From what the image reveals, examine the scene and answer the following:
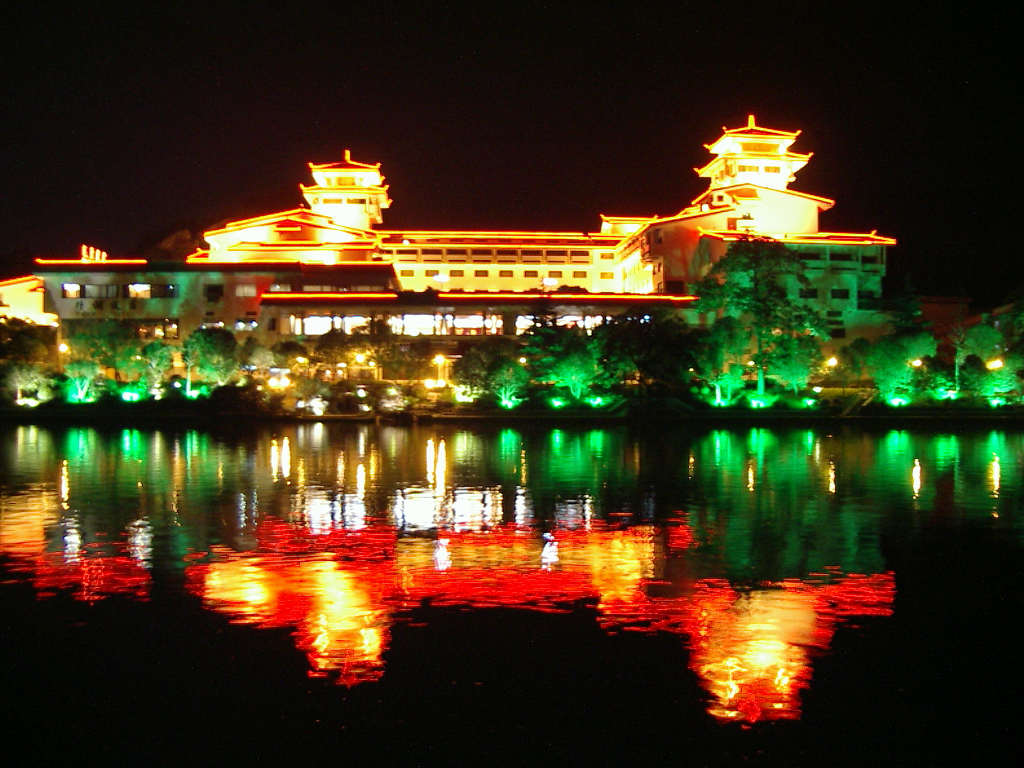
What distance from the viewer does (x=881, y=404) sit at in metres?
40.0

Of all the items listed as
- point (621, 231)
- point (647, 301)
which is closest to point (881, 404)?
point (647, 301)

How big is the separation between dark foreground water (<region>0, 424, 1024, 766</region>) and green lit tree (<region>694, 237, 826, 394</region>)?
82.6 ft

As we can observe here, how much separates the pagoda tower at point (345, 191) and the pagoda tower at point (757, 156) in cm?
2110

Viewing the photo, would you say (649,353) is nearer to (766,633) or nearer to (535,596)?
(535,596)

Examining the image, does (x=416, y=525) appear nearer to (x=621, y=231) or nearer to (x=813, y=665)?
(x=813, y=665)

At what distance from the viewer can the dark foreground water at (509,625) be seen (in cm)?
603

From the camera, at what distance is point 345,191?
196 ft

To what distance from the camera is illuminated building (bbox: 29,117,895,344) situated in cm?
4850

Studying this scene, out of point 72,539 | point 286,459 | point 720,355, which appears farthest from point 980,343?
point 72,539

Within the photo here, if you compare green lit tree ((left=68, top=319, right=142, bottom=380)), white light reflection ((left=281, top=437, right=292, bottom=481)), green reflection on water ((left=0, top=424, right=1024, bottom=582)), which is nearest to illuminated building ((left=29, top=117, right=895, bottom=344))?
green lit tree ((left=68, top=319, right=142, bottom=380))

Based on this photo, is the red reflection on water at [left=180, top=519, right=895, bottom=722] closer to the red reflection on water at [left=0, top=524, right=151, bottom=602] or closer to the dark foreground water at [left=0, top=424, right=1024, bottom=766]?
the dark foreground water at [left=0, top=424, right=1024, bottom=766]

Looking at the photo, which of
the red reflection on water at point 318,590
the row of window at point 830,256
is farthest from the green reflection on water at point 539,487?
the row of window at point 830,256

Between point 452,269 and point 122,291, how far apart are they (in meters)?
18.5

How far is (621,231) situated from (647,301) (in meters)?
15.2
